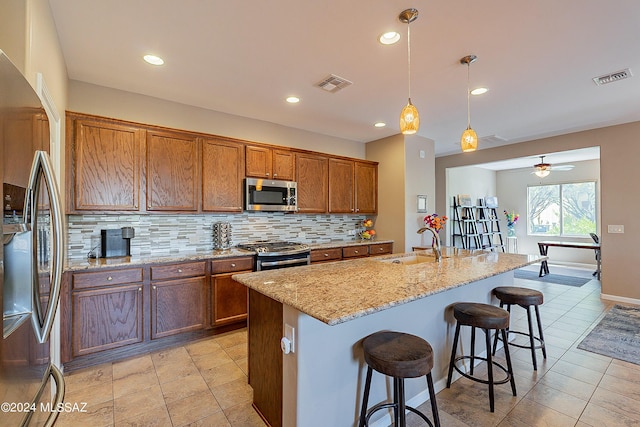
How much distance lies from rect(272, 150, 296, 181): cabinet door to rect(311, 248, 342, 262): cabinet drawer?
3.67 feet

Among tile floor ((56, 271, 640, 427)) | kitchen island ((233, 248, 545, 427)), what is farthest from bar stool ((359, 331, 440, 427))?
tile floor ((56, 271, 640, 427))

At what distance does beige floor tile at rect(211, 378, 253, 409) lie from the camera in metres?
2.17

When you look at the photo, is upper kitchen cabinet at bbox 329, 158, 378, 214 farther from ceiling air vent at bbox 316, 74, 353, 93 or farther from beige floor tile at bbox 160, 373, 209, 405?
beige floor tile at bbox 160, 373, 209, 405

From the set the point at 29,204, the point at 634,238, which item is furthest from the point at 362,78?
the point at 634,238

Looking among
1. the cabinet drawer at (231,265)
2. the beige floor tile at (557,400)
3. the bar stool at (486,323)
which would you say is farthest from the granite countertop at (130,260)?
the beige floor tile at (557,400)

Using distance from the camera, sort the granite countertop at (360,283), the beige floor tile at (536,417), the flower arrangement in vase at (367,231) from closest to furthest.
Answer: the granite countertop at (360,283) → the beige floor tile at (536,417) → the flower arrangement in vase at (367,231)

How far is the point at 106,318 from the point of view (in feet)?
8.93

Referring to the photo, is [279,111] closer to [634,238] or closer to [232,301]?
[232,301]

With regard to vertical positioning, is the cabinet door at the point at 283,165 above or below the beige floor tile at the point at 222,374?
above

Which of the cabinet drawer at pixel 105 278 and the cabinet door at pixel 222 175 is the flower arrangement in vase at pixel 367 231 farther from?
the cabinet drawer at pixel 105 278

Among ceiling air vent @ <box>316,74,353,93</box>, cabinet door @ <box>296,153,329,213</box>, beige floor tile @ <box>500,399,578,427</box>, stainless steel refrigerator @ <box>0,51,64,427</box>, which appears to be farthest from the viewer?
cabinet door @ <box>296,153,329,213</box>

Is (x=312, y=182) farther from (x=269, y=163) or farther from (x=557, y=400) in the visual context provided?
(x=557, y=400)

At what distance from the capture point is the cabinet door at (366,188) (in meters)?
5.12

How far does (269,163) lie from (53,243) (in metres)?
3.11
